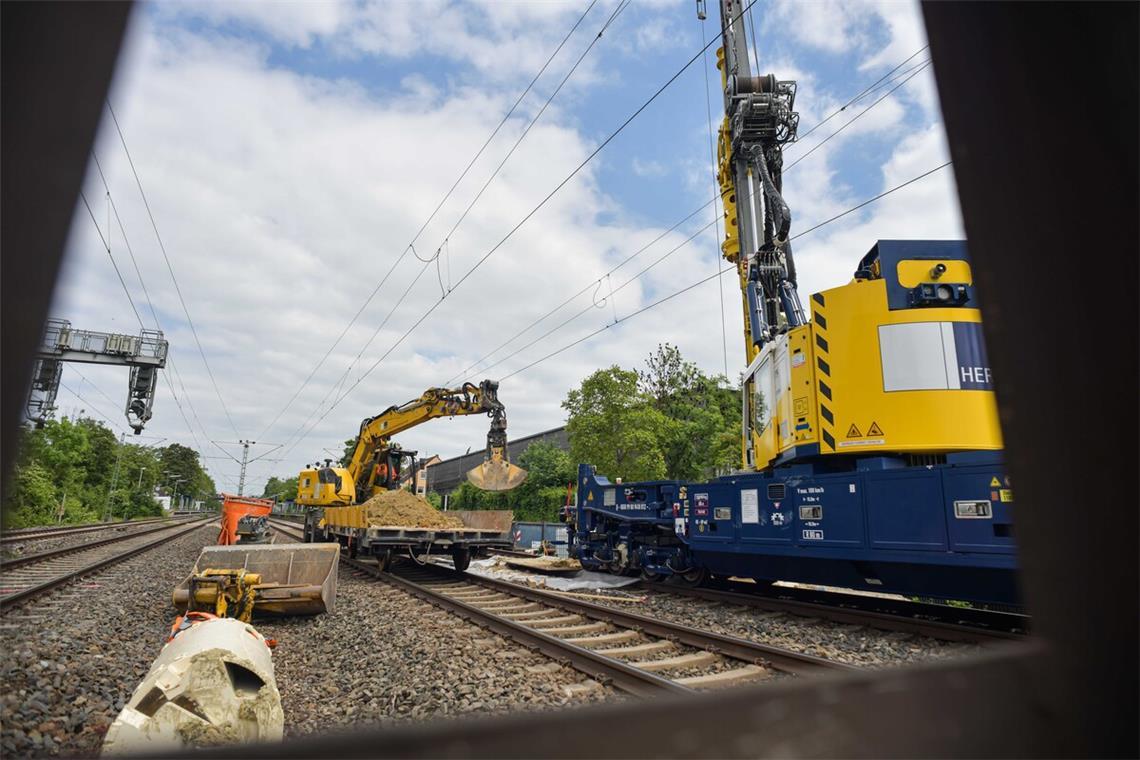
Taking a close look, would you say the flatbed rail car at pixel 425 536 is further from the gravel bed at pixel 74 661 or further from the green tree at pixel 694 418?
the green tree at pixel 694 418

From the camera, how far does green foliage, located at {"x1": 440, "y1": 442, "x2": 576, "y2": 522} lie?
33.5 metres

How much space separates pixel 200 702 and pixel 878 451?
6.94 m

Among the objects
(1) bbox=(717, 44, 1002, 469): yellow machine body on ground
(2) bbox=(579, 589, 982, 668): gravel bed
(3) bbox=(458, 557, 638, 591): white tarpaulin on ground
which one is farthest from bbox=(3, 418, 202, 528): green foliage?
(1) bbox=(717, 44, 1002, 469): yellow machine body on ground

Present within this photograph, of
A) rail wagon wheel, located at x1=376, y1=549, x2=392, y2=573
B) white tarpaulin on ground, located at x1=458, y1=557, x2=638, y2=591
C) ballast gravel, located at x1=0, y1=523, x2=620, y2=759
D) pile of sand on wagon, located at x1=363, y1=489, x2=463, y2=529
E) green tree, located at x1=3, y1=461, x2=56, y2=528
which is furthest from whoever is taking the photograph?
green tree, located at x1=3, y1=461, x2=56, y2=528

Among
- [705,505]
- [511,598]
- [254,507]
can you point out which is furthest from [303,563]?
[254,507]

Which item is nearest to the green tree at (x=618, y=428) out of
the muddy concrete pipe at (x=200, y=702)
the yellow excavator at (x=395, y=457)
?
the yellow excavator at (x=395, y=457)

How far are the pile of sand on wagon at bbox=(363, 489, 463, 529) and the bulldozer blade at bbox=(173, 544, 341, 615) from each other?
301cm

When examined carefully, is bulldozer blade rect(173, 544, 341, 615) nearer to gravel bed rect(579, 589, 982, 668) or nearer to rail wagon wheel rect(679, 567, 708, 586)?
gravel bed rect(579, 589, 982, 668)

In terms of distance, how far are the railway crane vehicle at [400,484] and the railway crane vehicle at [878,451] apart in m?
4.80

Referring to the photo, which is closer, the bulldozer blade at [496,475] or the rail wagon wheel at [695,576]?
the rail wagon wheel at [695,576]

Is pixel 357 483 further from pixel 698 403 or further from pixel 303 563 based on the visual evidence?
pixel 698 403

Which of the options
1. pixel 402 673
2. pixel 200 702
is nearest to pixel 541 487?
pixel 402 673

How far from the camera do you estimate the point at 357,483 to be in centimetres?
1720

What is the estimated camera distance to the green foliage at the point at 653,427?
25047mm
